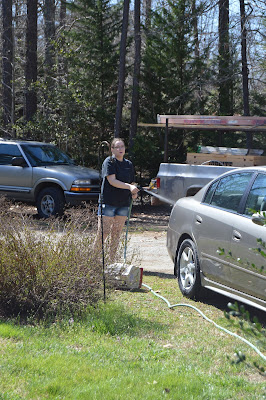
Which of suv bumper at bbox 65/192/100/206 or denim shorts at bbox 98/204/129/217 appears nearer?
denim shorts at bbox 98/204/129/217

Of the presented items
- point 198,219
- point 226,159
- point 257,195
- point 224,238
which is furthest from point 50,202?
point 257,195

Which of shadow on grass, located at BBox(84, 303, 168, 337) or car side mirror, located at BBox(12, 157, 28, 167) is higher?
car side mirror, located at BBox(12, 157, 28, 167)

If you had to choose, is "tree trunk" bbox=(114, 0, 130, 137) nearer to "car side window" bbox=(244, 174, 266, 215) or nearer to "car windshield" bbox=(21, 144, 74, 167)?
"car windshield" bbox=(21, 144, 74, 167)

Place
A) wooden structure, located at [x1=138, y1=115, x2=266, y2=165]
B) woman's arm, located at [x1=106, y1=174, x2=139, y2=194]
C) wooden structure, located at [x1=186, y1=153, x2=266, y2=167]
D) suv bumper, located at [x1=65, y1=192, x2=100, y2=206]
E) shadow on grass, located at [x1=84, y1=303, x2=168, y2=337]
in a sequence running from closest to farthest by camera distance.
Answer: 1. shadow on grass, located at [x1=84, y1=303, x2=168, y2=337]
2. woman's arm, located at [x1=106, y1=174, x2=139, y2=194]
3. wooden structure, located at [x1=186, y1=153, x2=266, y2=167]
4. wooden structure, located at [x1=138, y1=115, x2=266, y2=165]
5. suv bumper, located at [x1=65, y1=192, x2=100, y2=206]

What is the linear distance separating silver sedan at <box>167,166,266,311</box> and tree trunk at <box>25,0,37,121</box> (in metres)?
13.7

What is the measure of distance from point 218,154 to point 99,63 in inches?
290

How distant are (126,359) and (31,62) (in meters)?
17.5

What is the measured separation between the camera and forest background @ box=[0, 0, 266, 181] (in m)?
16.5

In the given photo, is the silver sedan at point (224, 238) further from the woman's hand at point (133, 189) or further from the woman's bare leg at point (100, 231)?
the woman's bare leg at point (100, 231)

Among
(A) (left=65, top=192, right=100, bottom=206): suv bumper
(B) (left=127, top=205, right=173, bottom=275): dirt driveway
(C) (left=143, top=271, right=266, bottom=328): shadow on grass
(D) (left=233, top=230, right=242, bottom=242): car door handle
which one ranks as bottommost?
(B) (left=127, top=205, right=173, bottom=275): dirt driveway

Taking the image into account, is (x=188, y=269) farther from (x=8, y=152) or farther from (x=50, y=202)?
(x=8, y=152)

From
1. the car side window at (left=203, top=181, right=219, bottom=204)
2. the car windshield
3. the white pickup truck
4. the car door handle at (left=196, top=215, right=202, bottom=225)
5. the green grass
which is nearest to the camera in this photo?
the green grass

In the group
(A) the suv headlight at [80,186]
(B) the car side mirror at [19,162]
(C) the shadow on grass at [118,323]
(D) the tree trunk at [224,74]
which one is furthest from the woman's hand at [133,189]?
(D) the tree trunk at [224,74]

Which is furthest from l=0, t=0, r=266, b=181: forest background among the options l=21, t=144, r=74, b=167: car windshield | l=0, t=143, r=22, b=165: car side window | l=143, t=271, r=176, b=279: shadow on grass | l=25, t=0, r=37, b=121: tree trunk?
l=143, t=271, r=176, b=279: shadow on grass
